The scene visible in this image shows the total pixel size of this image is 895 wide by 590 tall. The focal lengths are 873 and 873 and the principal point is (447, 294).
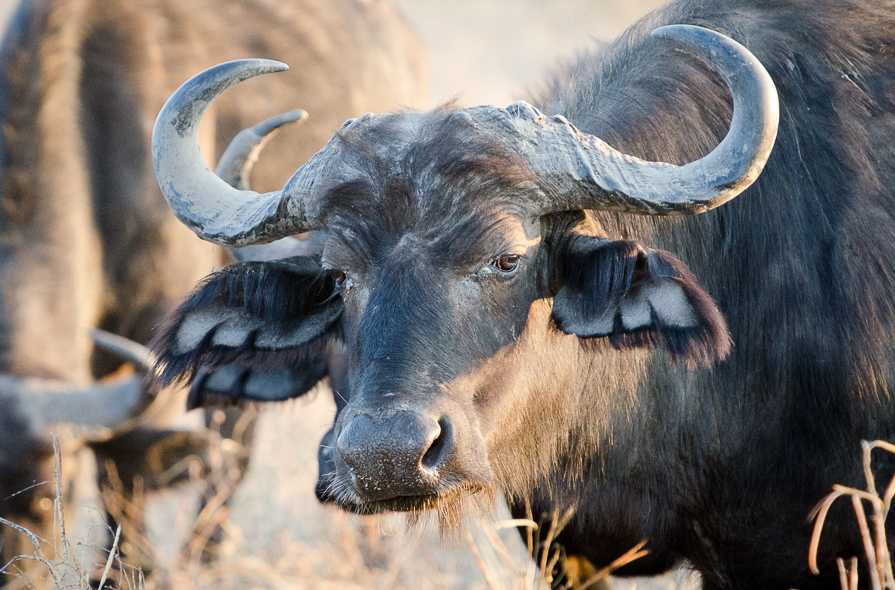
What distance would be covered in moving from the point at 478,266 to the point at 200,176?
1.18 meters

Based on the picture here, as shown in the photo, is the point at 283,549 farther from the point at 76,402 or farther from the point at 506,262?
the point at 506,262

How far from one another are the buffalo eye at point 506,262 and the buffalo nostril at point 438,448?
534 mm

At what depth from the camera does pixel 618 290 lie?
2785 mm

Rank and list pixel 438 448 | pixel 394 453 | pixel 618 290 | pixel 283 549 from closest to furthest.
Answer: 1. pixel 394 453
2. pixel 438 448
3. pixel 618 290
4. pixel 283 549

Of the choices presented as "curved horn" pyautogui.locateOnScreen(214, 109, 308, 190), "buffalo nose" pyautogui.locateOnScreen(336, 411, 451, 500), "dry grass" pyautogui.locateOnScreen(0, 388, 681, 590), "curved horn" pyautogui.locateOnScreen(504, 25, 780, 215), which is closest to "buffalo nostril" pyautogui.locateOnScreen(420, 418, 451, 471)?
"buffalo nose" pyautogui.locateOnScreen(336, 411, 451, 500)

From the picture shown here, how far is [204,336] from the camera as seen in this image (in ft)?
10.8

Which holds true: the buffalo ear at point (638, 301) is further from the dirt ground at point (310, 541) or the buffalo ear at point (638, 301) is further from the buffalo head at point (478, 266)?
the dirt ground at point (310, 541)

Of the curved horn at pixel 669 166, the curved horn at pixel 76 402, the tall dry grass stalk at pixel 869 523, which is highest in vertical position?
the curved horn at pixel 669 166

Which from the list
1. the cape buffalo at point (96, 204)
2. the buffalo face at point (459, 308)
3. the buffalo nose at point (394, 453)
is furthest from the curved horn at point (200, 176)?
the cape buffalo at point (96, 204)

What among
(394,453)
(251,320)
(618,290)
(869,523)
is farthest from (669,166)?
(251,320)

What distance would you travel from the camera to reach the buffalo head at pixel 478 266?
2535 mm

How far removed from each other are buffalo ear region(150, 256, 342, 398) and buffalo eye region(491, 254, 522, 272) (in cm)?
78

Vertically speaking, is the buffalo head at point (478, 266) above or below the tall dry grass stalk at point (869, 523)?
above

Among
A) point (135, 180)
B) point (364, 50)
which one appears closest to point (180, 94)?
point (135, 180)
